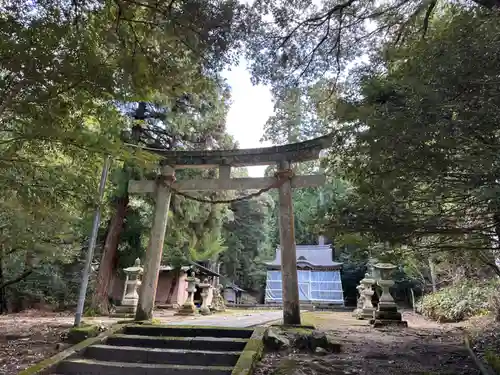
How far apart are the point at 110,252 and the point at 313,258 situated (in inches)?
637

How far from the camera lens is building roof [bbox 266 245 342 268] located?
74.2 ft

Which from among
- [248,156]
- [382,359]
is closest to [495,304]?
[382,359]

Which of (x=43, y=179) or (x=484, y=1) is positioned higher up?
(x=484, y=1)

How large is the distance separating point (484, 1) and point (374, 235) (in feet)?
8.65

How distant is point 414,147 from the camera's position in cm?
311

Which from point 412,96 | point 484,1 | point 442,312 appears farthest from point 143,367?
point 442,312

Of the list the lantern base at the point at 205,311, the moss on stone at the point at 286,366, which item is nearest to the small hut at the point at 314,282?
the lantern base at the point at 205,311

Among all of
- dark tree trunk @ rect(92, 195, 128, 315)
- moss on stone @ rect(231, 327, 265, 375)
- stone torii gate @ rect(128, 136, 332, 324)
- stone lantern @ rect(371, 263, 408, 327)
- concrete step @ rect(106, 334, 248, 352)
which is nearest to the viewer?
moss on stone @ rect(231, 327, 265, 375)

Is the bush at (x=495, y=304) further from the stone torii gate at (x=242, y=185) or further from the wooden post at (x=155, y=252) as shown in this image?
the wooden post at (x=155, y=252)

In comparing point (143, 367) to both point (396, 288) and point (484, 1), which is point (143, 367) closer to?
point (484, 1)

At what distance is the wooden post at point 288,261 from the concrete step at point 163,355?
2.07 metres

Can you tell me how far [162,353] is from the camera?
4.72 m

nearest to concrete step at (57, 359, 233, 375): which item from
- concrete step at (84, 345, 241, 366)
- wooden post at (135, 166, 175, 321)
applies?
concrete step at (84, 345, 241, 366)

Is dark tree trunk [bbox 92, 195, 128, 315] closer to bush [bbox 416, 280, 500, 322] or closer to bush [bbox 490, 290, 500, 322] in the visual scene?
bush [bbox 490, 290, 500, 322]
